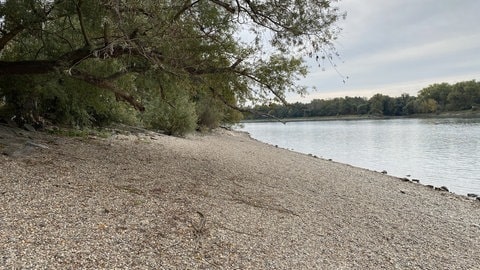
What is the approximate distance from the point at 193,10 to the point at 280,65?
8.12 feet

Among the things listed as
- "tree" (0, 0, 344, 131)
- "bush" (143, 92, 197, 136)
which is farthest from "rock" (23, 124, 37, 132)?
"bush" (143, 92, 197, 136)

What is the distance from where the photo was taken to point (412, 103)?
283 ft

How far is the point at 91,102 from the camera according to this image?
454 inches

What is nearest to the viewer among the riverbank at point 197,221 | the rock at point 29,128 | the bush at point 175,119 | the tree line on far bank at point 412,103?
the riverbank at point 197,221

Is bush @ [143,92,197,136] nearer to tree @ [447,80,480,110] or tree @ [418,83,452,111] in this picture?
tree @ [447,80,480,110]

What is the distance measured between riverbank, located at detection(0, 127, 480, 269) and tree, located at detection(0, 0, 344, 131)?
2115 millimetres

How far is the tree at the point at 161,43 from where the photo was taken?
7.03m

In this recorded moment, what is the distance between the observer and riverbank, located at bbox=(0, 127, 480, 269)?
395 cm

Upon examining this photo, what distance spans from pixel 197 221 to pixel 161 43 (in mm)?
3660

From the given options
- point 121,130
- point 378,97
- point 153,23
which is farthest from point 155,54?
point 378,97

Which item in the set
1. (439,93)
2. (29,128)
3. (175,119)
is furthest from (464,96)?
(29,128)

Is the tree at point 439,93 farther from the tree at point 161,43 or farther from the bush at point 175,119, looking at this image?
the tree at point 161,43

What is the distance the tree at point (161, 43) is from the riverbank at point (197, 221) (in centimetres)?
211

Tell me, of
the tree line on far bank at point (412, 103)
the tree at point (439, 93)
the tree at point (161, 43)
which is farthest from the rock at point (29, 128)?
the tree at point (439, 93)
